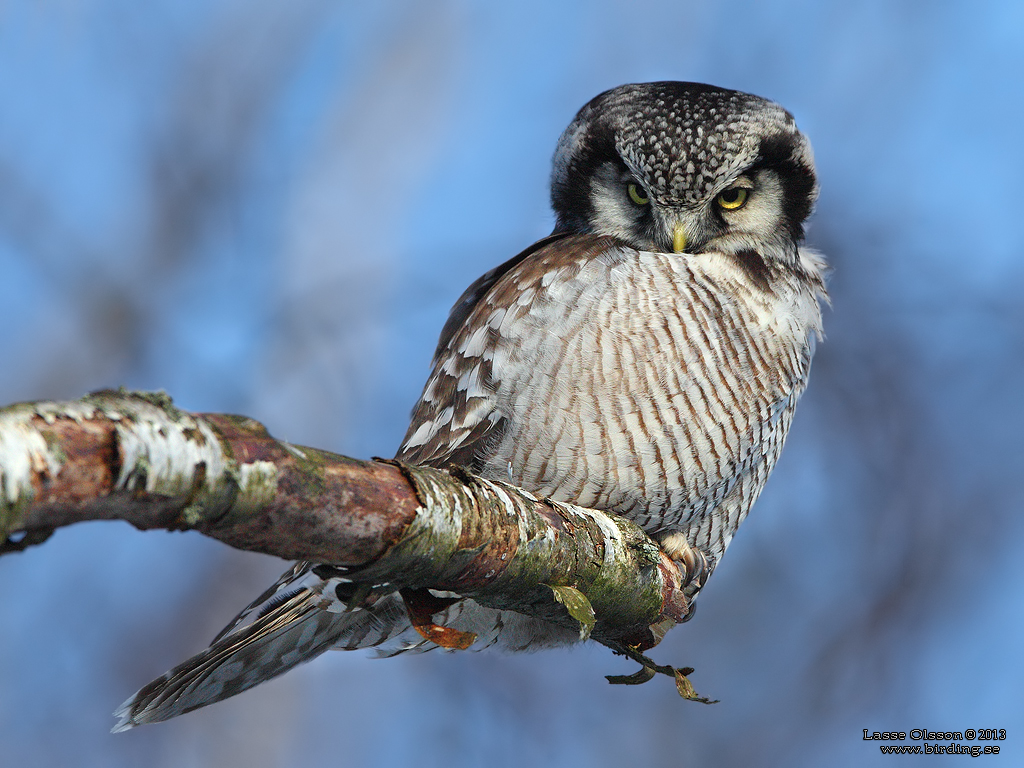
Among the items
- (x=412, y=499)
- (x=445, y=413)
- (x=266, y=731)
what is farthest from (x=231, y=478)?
(x=266, y=731)

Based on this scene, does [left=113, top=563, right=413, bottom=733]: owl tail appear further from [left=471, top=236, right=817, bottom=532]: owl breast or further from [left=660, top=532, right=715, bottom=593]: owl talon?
[left=660, top=532, right=715, bottom=593]: owl talon

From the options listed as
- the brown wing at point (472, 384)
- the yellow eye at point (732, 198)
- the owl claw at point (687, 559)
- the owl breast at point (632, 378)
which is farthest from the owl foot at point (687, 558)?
the yellow eye at point (732, 198)

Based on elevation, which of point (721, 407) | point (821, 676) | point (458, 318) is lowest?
point (821, 676)

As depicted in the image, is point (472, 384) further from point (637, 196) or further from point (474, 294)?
point (637, 196)

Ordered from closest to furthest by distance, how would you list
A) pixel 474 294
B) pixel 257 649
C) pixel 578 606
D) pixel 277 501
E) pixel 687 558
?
pixel 277 501 → pixel 578 606 → pixel 257 649 → pixel 687 558 → pixel 474 294

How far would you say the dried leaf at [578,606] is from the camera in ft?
7.32

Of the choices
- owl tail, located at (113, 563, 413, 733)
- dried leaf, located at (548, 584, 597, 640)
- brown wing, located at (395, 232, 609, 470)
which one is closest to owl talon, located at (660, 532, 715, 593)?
brown wing, located at (395, 232, 609, 470)

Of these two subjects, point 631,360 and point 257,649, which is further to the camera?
point 257,649

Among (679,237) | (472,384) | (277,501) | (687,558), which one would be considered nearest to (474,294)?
(472,384)

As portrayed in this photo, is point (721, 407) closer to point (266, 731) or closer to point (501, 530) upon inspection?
point (501, 530)

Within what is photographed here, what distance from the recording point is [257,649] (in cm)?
306

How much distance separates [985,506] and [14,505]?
737cm

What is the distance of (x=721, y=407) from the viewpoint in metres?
3.08

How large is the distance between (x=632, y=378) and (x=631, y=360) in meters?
0.06
